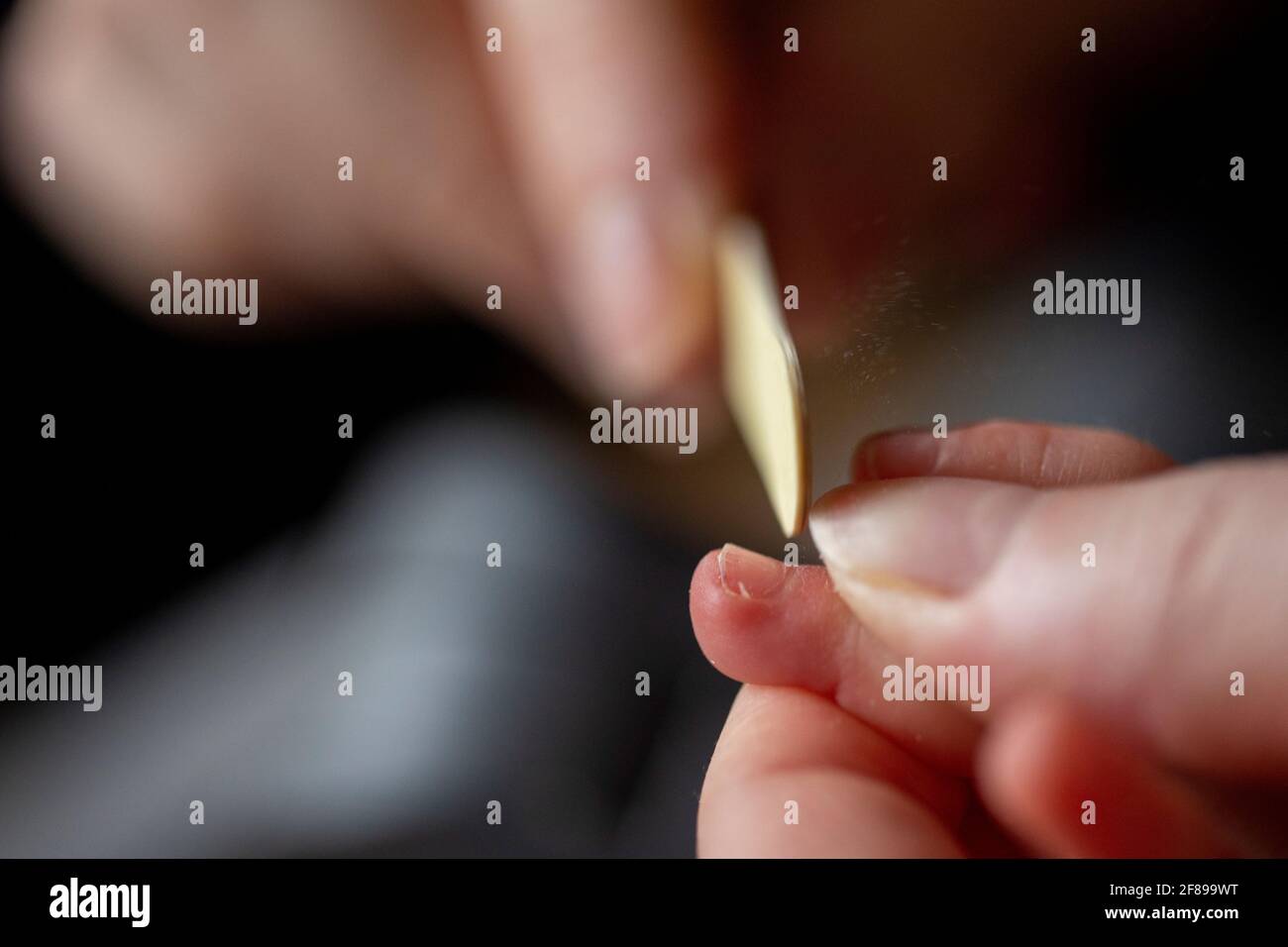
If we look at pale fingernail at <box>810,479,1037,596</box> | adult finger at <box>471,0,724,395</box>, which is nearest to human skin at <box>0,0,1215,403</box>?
adult finger at <box>471,0,724,395</box>

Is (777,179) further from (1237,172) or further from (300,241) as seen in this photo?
(300,241)

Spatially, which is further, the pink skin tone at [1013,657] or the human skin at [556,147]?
the human skin at [556,147]

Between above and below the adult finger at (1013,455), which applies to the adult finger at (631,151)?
above

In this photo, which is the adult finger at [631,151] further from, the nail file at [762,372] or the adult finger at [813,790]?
the adult finger at [813,790]

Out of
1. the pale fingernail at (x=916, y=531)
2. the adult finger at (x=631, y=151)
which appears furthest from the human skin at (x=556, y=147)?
the pale fingernail at (x=916, y=531)

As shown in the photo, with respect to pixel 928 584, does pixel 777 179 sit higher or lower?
higher

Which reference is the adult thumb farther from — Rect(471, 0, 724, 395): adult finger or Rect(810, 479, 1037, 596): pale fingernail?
Rect(471, 0, 724, 395): adult finger

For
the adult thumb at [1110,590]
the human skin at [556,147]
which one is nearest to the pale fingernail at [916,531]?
the adult thumb at [1110,590]

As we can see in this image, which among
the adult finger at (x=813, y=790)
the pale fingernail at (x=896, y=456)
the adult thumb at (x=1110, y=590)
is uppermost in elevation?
the pale fingernail at (x=896, y=456)
